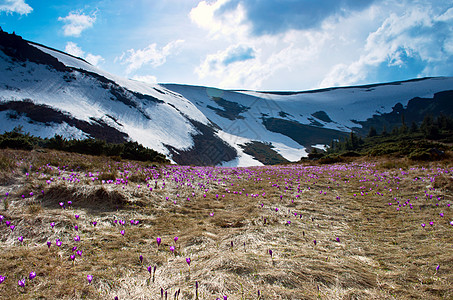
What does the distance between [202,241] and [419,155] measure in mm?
21203

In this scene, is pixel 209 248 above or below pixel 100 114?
below

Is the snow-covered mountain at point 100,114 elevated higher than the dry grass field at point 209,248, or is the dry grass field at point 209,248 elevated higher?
the snow-covered mountain at point 100,114

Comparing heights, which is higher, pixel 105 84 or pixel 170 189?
pixel 105 84

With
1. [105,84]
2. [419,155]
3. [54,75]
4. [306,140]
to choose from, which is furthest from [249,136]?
[419,155]

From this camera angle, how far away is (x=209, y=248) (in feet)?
10.5

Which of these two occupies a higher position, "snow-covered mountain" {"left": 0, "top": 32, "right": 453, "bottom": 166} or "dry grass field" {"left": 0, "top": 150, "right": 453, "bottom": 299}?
"snow-covered mountain" {"left": 0, "top": 32, "right": 453, "bottom": 166}

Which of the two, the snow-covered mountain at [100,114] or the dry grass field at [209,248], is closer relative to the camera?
the dry grass field at [209,248]

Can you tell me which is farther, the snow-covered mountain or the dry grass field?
the snow-covered mountain

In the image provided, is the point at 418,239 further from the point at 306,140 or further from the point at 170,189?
the point at 306,140

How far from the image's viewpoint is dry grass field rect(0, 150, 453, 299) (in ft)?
7.18

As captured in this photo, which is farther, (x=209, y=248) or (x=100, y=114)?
(x=100, y=114)

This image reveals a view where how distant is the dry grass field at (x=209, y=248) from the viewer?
2.19 metres

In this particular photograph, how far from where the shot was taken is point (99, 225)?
12.7 feet

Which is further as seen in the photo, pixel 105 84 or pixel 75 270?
pixel 105 84
